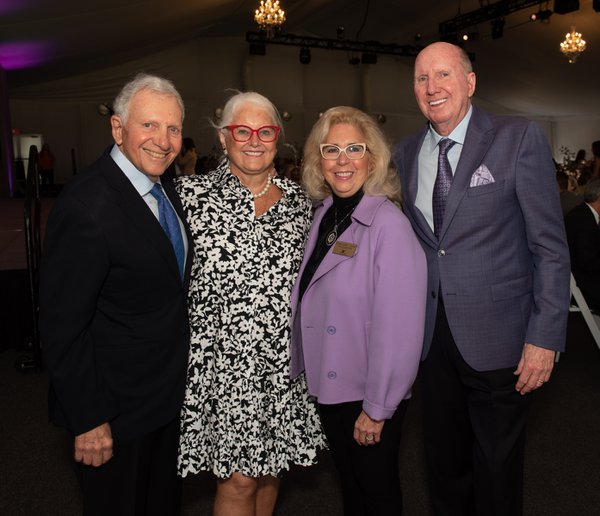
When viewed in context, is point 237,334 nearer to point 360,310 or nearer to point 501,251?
point 360,310

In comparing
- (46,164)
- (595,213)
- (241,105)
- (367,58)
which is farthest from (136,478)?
(367,58)

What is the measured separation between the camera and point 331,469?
2.93 meters

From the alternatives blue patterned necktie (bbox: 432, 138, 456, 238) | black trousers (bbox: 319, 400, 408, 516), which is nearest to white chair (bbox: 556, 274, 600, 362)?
blue patterned necktie (bbox: 432, 138, 456, 238)

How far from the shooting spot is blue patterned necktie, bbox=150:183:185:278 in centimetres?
167

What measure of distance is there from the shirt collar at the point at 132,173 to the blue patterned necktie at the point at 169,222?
1.8 inches

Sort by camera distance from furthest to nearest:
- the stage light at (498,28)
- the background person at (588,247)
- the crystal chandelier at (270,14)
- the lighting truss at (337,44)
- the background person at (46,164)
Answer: the background person at (46,164), the lighting truss at (337,44), the stage light at (498,28), the crystal chandelier at (270,14), the background person at (588,247)

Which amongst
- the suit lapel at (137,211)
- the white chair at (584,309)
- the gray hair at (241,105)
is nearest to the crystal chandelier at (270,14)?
the white chair at (584,309)

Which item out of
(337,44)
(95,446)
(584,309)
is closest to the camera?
(95,446)

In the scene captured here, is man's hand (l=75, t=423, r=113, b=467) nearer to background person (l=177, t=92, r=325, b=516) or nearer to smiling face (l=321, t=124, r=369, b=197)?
background person (l=177, t=92, r=325, b=516)

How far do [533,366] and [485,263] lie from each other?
361 millimetres

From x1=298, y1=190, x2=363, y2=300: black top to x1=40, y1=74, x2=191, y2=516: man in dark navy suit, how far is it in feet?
1.31

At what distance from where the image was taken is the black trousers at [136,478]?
1.61 metres

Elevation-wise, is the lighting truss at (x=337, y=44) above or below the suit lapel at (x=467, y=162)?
above

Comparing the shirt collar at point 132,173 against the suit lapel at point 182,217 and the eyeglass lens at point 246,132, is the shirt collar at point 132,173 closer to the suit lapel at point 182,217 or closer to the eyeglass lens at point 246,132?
the suit lapel at point 182,217
